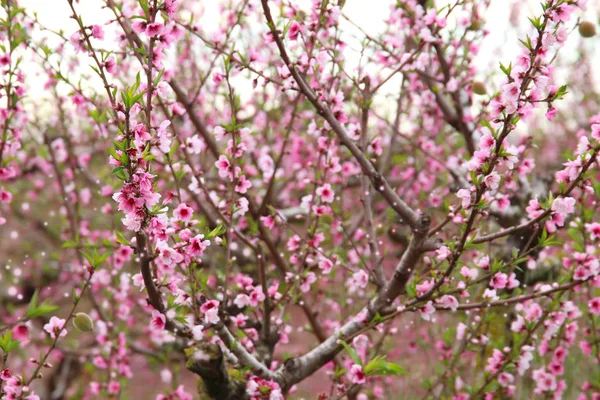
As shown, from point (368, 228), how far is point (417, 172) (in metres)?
2.38

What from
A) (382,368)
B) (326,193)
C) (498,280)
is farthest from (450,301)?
(326,193)

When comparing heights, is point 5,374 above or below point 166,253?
below

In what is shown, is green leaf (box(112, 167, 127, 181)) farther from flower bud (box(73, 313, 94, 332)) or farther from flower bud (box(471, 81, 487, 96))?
A: flower bud (box(471, 81, 487, 96))

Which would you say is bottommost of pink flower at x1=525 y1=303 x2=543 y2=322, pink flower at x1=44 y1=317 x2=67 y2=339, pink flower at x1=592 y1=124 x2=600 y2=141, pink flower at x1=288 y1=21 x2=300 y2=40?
pink flower at x1=44 y1=317 x2=67 y2=339

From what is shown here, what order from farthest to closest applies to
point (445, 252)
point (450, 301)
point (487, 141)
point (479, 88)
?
1. point (479, 88)
2. point (450, 301)
3. point (445, 252)
4. point (487, 141)

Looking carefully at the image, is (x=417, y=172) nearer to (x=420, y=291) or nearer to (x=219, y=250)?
(x=219, y=250)

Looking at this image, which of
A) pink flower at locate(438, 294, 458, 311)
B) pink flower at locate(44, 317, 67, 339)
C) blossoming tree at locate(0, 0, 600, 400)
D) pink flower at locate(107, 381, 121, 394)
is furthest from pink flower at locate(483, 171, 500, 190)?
pink flower at locate(107, 381, 121, 394)

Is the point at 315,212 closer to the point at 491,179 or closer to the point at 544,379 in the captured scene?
the point at 491,179

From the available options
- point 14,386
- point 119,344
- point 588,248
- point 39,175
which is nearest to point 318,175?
point 588,248

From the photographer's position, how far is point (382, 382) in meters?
5.53

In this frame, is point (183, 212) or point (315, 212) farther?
point (315, 212)

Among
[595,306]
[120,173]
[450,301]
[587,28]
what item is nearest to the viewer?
[120,173]

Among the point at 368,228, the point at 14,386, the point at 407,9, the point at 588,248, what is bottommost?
the point at 14,386

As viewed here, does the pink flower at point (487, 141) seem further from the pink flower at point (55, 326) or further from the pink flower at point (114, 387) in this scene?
the pink flower at point (114, 387)
